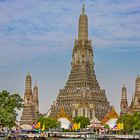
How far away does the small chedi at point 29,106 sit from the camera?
185750 mm

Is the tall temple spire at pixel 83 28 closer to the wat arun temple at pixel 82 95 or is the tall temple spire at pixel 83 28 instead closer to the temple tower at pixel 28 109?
the wat arun temple at pixel 82 95

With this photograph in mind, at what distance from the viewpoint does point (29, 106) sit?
188 metres

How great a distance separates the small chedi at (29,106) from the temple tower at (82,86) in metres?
7.84

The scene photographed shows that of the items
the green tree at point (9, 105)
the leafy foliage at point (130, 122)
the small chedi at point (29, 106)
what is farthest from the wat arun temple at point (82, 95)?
the green tree at point (9, 105)

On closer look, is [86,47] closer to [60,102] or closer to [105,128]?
[60,102]

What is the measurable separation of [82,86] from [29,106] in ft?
71.3

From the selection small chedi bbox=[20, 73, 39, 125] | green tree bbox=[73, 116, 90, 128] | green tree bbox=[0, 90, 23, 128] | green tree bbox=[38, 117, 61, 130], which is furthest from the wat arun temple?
green tree bbox=[0, 90, 23, 128]

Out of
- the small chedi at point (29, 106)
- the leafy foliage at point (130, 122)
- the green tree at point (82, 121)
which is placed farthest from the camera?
the small chedi at point (29, 106)

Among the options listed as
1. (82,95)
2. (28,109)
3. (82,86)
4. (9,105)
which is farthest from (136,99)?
(9,105)

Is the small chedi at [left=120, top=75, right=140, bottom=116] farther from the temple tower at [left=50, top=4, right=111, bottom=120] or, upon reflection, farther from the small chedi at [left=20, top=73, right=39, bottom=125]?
the small chedi at [left=20, top=73, right=39, bottom=125]

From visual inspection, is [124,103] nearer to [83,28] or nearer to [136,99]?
[136,99]

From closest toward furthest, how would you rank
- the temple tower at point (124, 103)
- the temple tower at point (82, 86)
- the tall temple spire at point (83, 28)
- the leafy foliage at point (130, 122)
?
the leafy foliage at point (130, 122), the temple tower at point (82, 86), the temple tower at point (124, 103), the tall temple spire at point (83, 28)

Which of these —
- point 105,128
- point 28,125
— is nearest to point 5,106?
point 105,128

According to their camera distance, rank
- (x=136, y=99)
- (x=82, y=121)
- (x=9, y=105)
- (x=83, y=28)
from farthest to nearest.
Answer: (x=83, y=28) < (x=136, y=99) < (x=82, y=121) < (x=9, y=105)
